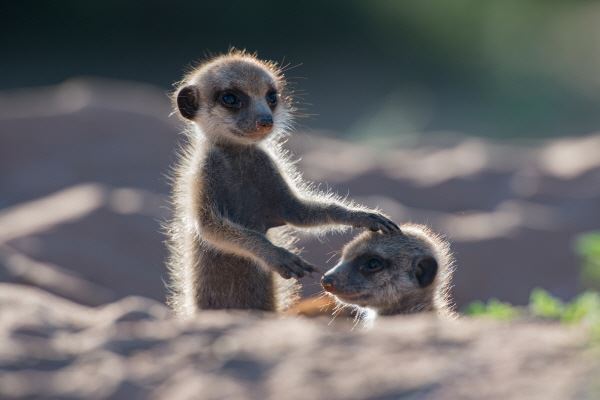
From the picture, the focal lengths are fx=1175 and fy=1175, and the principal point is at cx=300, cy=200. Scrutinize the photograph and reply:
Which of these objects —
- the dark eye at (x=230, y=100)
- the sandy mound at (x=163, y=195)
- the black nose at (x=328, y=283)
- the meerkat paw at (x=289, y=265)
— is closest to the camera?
the meerkat paw at (x=289, y=265)

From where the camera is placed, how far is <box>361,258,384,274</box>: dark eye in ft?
15.7

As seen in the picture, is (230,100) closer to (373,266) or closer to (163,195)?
(373,266)

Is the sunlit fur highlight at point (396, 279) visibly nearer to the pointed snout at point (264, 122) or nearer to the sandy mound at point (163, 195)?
the pointed snout at point (264, 122)

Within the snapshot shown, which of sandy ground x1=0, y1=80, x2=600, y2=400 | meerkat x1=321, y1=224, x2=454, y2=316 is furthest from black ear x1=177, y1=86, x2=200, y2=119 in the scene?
meerkat x1=321, y1=224, x2=454, y2=316

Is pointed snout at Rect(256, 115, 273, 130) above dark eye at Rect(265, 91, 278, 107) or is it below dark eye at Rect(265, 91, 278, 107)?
below

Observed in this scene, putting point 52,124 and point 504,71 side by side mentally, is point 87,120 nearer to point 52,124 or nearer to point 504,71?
point 52,124

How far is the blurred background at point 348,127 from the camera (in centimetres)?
723

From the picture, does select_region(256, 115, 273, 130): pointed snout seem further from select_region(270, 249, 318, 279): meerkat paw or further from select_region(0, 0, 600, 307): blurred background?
select_region(0, 0, 600, 307): blurred background

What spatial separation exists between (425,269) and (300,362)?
183 centimetres

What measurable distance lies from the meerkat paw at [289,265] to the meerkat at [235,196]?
0.29 metres

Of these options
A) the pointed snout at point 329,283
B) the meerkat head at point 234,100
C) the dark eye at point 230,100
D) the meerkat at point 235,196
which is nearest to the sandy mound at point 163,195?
the meerkat at point 235,196

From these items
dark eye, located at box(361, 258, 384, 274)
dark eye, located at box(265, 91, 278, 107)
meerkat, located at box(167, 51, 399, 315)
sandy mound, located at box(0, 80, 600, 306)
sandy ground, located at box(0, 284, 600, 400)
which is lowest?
sandy ground, located at box(0, 284, 600, 400)

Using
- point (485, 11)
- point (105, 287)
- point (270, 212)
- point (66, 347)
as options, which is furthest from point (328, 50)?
point (66, 347)

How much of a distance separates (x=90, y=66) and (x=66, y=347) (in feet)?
44.1
